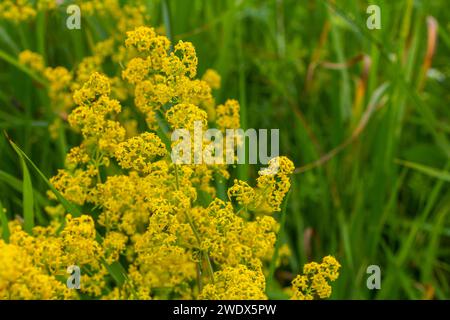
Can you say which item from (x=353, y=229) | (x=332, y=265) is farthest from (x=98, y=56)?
(x=332, y=265)

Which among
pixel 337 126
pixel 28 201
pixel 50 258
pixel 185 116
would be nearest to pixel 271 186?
pixel 185 116

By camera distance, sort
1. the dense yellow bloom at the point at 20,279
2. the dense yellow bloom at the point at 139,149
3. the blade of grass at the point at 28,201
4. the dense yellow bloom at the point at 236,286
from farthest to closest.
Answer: the blade of grass at the point at 28,201 → the dense yellow bloom at the point at 139,149 → the dense yellow bloom at the point at 236,286 → the dense yellow bloom at the point at 20,279

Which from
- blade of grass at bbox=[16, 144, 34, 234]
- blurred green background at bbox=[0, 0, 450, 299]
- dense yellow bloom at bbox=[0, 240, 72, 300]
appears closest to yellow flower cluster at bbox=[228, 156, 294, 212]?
dense yellow bloom at bbox=[0, 240, 72, 300]

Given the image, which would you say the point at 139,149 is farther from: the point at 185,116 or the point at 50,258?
the point at 50,258

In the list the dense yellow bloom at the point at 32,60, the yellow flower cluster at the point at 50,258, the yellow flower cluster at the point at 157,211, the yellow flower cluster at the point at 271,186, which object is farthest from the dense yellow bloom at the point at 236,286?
the dense yellow bloom at the point at 32,60

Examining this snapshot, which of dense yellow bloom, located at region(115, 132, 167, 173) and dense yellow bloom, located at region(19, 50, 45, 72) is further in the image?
dense yellow bloom, located at region(19, 50, 45, 72)

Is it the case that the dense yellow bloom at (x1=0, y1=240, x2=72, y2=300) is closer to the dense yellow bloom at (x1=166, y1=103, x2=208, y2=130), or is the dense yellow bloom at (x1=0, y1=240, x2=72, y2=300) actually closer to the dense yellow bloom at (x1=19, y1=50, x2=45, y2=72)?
the dense yellow bloom at (x1=166, y1=103, x2=208, y2=130)

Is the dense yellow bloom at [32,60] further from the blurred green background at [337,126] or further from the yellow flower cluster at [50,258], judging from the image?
the yellow flower cluster at [50,258]

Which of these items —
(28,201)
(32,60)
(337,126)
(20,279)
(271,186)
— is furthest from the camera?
(337,126)
